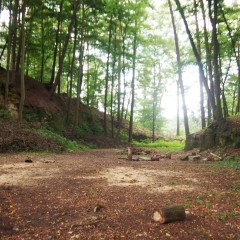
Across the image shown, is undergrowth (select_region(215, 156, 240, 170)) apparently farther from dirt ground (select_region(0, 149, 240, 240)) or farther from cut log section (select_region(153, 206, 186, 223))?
cut log section (select_region(153, 206, 186, 223))

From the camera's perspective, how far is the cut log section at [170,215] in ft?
12.1

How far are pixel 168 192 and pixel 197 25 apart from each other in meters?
16.0

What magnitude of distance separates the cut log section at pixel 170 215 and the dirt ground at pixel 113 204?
0.07 metres

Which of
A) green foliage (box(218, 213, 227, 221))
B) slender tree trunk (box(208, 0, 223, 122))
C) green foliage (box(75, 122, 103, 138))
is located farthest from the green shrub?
green foliage (box(218, 213, 227, 221))

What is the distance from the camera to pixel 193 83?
22.0m

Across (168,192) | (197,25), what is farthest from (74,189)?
(197,25)

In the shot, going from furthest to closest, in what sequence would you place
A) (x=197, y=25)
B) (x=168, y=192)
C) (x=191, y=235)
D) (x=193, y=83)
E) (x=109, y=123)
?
(x=109, y=123)
(x=193, y=83)
(x=197, y=25)
(x=168, y=192)
(x=191, y=235)

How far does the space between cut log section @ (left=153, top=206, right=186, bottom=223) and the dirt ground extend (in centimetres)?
7

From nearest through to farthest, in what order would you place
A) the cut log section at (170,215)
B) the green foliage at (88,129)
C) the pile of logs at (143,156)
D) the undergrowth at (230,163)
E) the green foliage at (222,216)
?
the cut log section at (170,215), the green foliage at (222,216), the undergrowth at (230,163), the pile of logs at (143,156), the green foliage at (88,129)

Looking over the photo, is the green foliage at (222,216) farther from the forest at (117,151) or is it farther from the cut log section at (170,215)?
the cut log section at (170,215)

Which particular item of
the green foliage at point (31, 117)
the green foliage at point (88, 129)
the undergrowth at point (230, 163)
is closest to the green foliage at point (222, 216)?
the undergrowth at point (230, 163)

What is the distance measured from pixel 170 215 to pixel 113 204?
1190 mm

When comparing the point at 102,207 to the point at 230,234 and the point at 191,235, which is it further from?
the point at 230,234

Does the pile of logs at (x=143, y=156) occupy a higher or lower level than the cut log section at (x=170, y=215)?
higher
